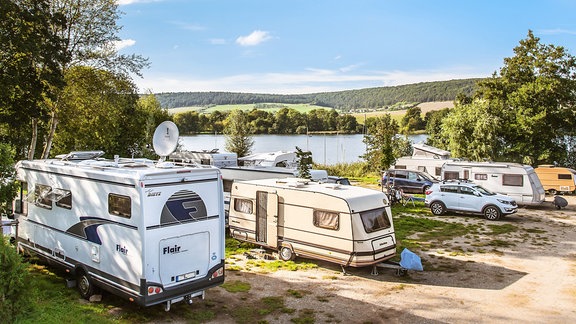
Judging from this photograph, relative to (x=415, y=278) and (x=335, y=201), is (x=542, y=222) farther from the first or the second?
(x=335, y=201)

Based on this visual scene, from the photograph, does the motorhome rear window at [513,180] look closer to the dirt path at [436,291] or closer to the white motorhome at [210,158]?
the dirt path at [436,291]

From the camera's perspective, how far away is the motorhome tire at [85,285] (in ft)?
30.1

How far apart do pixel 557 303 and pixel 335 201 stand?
543 centimetres

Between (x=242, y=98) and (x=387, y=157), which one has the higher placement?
(x=242, y=98)

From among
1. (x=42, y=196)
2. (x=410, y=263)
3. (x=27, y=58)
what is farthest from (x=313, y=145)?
(x=42, y=196)

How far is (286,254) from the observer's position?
1277 centimetres

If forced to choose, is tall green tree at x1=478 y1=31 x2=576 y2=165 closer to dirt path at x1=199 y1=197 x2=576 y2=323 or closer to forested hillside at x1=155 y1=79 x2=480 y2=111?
dirt path at x1=199 y1=197 x2=576 y2=323

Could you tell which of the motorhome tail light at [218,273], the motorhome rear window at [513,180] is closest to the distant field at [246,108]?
the motorhome rear window at [513,180]

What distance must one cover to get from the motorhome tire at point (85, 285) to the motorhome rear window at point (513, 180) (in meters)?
19.7

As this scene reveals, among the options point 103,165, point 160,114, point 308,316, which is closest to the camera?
point 308,316

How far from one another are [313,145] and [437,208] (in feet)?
122

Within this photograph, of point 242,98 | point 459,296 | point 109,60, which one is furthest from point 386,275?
point 242,98

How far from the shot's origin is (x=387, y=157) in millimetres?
26984

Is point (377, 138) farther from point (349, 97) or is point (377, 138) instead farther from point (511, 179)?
point (349, 97)
